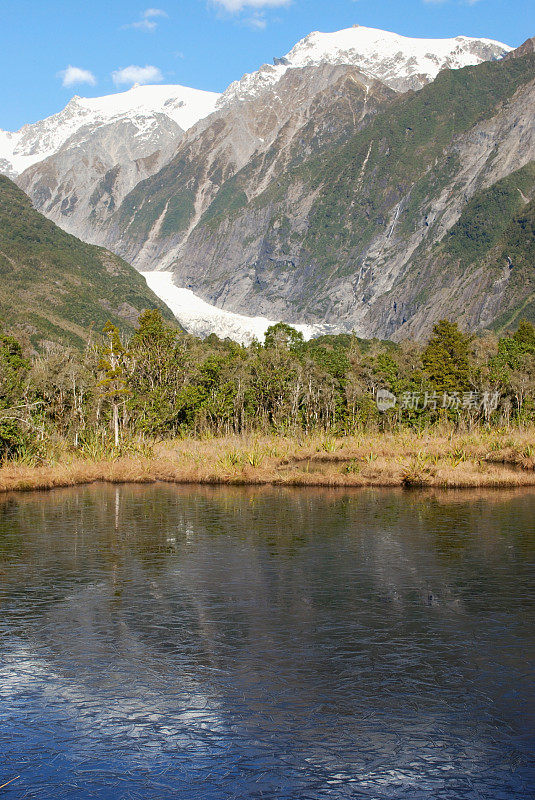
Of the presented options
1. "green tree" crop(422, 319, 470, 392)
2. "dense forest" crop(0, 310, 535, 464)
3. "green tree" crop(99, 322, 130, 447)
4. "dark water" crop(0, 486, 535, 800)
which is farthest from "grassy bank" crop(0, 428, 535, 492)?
"green tree" crop(422, 319, 470, 392)

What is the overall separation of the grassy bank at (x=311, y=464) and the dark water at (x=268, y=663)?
46.1 feet

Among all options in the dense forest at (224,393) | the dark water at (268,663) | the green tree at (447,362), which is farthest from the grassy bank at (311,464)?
the green tree at (447,362)

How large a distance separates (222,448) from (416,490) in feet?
45.4

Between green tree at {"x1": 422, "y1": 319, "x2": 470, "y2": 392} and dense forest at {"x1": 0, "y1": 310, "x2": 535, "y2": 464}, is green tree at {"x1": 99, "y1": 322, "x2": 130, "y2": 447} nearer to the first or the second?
dense forest at {"x1": 0, "y1": 310, "x2": 535, "y2": 464}

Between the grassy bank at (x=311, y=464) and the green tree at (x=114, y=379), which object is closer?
the grassy bank at (x=311, y=464)

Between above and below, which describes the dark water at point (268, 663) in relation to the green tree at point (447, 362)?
below

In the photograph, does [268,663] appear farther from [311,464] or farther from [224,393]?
[224,393]

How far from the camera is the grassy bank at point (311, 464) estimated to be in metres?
46.8

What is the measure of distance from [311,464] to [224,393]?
15.6 meters

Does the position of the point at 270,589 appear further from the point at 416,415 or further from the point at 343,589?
the point at 416,415

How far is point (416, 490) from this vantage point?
1784 inches

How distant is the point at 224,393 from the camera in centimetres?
6744

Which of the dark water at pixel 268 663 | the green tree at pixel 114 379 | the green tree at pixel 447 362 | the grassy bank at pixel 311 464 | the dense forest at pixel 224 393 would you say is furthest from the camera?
the green tree at pixel 447 362

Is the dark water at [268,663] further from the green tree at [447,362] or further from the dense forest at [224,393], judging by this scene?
the green tree at [447,362]
